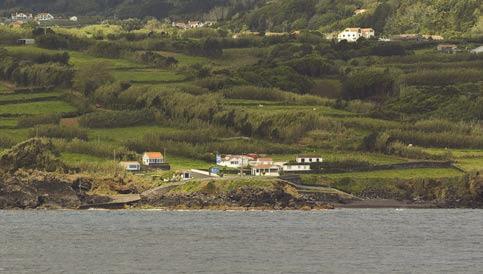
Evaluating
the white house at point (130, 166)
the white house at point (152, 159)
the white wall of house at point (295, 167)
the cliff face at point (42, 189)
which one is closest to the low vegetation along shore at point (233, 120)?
the cliff face at point (42, 189)

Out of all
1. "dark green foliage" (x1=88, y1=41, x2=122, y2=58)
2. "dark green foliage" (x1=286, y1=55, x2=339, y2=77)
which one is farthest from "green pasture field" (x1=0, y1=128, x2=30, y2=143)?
"dark green foliage" (x1=286, y1=55, x2=339, y2=77)

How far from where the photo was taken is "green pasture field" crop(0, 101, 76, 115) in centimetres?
13700

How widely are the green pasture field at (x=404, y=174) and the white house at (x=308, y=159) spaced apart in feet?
8.02

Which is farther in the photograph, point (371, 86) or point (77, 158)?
point (371, 86)

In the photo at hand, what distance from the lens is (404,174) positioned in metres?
118

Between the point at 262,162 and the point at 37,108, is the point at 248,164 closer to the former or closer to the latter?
the point at 262,162

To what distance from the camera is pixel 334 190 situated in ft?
376

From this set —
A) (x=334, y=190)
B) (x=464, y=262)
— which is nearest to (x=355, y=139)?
(x=334, y=190)

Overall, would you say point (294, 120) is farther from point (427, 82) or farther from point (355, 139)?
point (427, 82)

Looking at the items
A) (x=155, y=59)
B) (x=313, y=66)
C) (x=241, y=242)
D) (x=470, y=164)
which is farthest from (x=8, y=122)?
(x=241, y=242)

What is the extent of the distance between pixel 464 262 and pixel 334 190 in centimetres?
3720

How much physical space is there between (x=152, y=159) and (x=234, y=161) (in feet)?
21.0

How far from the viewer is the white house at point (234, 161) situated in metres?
120

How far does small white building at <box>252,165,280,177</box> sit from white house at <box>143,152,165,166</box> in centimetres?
797
